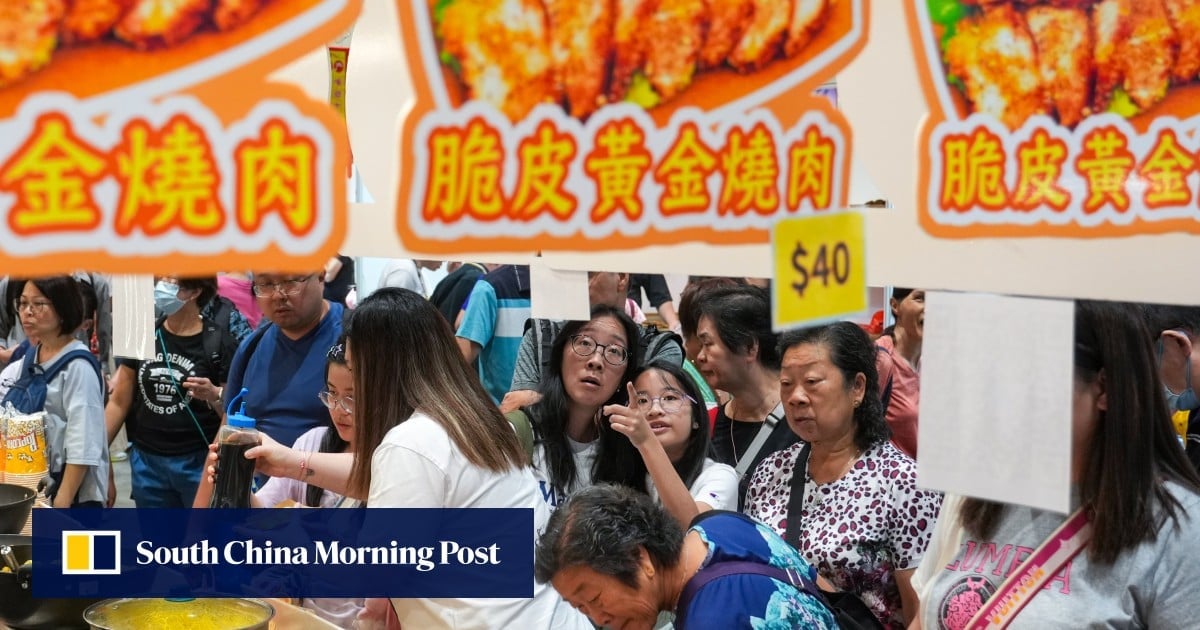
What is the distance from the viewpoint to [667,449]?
2676mm

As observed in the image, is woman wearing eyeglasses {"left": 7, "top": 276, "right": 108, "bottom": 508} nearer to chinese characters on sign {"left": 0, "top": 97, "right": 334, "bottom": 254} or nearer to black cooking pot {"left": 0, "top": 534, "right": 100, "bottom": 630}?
black cooking pot {"left": 0, "top": 534, "right": 100, "bottom": 630}

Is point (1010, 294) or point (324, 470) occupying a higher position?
point (1010, 294)

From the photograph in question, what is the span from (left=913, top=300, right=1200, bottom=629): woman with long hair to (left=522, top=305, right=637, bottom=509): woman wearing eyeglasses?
133cm

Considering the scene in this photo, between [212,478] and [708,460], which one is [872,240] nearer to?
[708,460]

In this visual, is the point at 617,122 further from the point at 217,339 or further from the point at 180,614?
the point at 217,339

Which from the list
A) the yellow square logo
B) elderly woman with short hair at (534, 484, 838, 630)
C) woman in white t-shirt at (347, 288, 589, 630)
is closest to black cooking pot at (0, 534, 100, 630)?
the yellow square logo

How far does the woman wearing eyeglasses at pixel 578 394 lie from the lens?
279 cm

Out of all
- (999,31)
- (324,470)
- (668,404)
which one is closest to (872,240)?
(999,31)

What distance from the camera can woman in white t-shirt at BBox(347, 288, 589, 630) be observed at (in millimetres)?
2264

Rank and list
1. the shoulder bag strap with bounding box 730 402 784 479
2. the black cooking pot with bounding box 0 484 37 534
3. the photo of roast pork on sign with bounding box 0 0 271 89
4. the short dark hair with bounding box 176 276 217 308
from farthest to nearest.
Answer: the short dark hair with bounding box 176 276 217 308 < the shoulder bag strap with bounding box 730 402 784 479 < the black cooking pot with bounding box 0 484 37 534 < the photo of roast pork on sign with bounding box 0 0 271 89

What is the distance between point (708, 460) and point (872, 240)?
1.39m

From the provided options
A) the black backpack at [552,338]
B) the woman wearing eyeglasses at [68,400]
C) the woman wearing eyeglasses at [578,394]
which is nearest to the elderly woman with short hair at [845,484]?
the woman wearing eyeglasses at [578,394]

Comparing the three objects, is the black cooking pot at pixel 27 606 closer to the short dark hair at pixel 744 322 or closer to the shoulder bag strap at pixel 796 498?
the shoulder bag strap at pixel 796 498

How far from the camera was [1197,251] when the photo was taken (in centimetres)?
136
